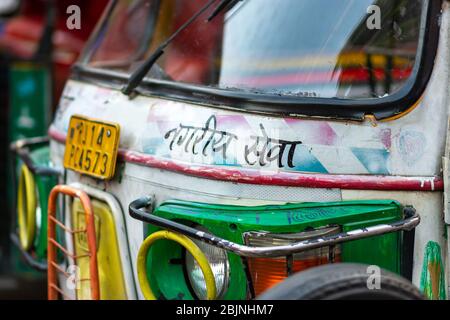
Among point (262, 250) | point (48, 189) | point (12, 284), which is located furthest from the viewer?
point (12, 284)

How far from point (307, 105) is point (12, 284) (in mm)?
3644

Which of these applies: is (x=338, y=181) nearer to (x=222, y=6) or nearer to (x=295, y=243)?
(x=295, y=243)

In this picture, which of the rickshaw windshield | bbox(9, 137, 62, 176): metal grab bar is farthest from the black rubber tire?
bbox(9, 137, 62, 176): metal grab bar

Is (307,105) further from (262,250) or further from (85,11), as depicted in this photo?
(85,11)

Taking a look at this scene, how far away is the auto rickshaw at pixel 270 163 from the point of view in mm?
2461

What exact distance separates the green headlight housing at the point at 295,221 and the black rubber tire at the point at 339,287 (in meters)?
0.26

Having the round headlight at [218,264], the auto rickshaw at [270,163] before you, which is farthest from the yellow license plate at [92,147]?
the round headlight at [218,264]

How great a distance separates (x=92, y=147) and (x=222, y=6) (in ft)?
2.39

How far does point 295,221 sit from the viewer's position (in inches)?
95.3

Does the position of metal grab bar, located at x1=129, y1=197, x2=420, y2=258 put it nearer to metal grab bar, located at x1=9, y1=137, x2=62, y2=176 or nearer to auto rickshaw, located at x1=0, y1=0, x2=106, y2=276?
metal grab bar, located at x1=9, y1=137, x2=62, y2=176

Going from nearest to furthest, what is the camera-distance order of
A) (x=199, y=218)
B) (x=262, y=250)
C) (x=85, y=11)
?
(x=262, y=250) < (x=199, y=218) < (x=85, y=11)

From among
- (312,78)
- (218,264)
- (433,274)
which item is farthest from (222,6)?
(433,274)

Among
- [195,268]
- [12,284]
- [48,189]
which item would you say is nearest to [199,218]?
[195,268]

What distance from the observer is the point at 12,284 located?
18.3 feet
